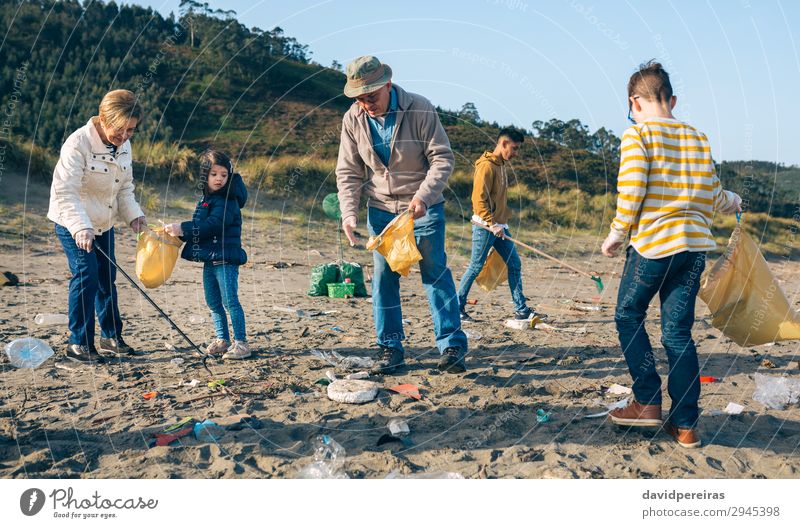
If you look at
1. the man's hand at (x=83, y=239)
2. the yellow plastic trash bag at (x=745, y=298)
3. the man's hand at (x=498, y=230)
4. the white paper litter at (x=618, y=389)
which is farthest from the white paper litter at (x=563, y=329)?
the man's hand at (x=83, y=239)

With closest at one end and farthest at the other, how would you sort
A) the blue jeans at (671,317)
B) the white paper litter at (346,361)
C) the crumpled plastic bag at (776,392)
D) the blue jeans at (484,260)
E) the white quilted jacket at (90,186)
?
the blue jeans at (671,317)
the crumpled plastic bag at (776,392)
the white quilted jacket at (90,186)
the white paper litter at (346,361)
the blue jeans at (484,260)

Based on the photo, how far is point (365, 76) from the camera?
4.86 m

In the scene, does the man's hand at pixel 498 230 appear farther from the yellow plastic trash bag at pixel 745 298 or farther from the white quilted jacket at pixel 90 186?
the white quilted jacket at pixel 90 186

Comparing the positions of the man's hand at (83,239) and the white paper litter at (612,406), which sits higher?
the man's hand at (83,239)

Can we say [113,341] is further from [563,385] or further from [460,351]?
[563,385]

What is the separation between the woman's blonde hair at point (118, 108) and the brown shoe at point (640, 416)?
4.07m

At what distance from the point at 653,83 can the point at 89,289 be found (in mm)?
4318

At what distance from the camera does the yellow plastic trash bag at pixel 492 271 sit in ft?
25.1

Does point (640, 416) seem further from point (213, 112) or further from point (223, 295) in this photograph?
point (213, 112)

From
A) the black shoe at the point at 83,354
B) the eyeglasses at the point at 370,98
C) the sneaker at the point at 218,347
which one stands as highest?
the eyeglasses at the point at 370,98

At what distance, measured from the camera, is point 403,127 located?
5152 mm

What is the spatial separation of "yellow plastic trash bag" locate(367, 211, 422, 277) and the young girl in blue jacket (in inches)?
46.3

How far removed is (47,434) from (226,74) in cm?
2433

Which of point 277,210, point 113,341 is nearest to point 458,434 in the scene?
point 113,341
